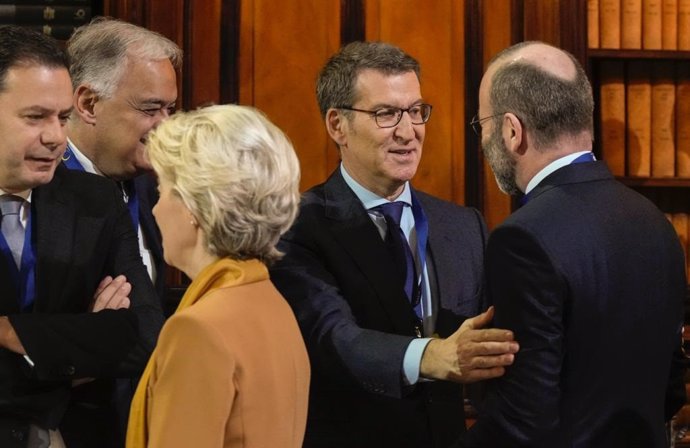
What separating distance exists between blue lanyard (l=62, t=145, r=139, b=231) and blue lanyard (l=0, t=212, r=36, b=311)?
0.56 m

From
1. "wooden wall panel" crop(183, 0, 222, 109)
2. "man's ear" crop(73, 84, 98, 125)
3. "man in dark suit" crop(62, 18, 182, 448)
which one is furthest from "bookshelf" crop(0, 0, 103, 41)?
"man's ear" crop(73, 84, 98, 125)

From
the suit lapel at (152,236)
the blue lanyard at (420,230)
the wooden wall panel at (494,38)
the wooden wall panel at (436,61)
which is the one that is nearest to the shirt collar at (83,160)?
the suit lapel at (152,236)

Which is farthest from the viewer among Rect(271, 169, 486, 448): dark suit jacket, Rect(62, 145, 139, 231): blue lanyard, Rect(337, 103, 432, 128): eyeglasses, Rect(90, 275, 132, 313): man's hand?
Rect(62, 145, 139, 231): blue lanyard

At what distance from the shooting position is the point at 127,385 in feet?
8.99

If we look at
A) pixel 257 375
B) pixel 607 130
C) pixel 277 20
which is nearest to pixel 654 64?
pixel 607 130

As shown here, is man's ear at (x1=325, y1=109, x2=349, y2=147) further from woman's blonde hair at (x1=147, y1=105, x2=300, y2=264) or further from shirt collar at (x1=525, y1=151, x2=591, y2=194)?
woman's blonde hair at (x1=147, y1=105, x2=300, y2=264)

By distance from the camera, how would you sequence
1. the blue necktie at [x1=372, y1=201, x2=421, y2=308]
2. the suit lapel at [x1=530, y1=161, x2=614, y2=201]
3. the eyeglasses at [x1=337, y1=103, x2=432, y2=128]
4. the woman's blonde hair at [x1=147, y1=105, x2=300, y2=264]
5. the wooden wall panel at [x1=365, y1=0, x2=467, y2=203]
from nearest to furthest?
the woman's blonde hair at [x1=147, y1=105, x2=300, y2=264], the suit lapel at [x1=530, y1=161, x2=614, y2=201], the blue necktie at [x1=372, y1=201, x2=421, y2=308], the eyeglasses at [x1=337, y1=103, x2=432, y2=128], the wooden wall panel at [x1=365, y1=0, x2=467, y2=203]

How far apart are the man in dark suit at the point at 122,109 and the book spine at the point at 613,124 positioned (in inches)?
72.3

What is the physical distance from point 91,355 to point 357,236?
71cm

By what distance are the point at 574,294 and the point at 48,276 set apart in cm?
109

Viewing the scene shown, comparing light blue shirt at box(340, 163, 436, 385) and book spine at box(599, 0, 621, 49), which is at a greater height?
book spine at box(599, 0, 621, 49)

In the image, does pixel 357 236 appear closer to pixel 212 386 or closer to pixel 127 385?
pixel 127 385

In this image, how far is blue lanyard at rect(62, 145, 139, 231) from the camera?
3082 mm

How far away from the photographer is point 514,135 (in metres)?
2.41
